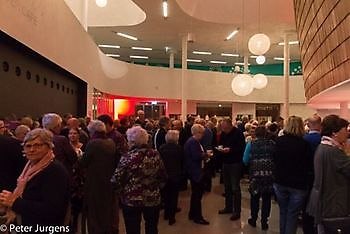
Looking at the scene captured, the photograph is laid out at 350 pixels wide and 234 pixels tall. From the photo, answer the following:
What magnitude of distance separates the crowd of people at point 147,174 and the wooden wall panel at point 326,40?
127cm

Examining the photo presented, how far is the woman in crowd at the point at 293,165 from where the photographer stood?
437cm

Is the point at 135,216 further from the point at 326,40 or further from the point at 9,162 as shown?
the point at 326,40

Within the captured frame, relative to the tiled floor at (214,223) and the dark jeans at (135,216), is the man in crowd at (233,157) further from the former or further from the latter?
the dark jeans at (135,216)

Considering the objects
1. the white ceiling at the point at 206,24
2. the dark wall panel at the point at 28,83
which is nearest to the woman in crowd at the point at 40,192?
the dark wall panel at the point at 28,83

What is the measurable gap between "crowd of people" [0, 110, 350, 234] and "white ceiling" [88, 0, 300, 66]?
7.64m

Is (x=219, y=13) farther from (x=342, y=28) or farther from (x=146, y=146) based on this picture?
(x=146, y=146)

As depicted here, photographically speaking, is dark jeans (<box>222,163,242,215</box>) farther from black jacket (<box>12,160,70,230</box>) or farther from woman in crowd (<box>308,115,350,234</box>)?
black jacket (<box>12,160,70,230</box>)

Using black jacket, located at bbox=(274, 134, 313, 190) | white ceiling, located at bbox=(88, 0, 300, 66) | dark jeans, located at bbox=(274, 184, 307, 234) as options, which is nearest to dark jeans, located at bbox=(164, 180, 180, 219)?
dark jeans, located at bbox=(274, 184, 307, 234)

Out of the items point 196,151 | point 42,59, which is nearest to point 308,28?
point 196,151

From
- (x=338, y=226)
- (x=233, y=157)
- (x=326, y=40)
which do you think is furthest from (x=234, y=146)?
(x=338, y=226)

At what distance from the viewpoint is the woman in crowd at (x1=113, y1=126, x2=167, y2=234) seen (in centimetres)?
388

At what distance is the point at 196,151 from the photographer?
591 cm

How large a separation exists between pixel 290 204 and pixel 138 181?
6.08 feet

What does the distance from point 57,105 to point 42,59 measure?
2097 millimetres
